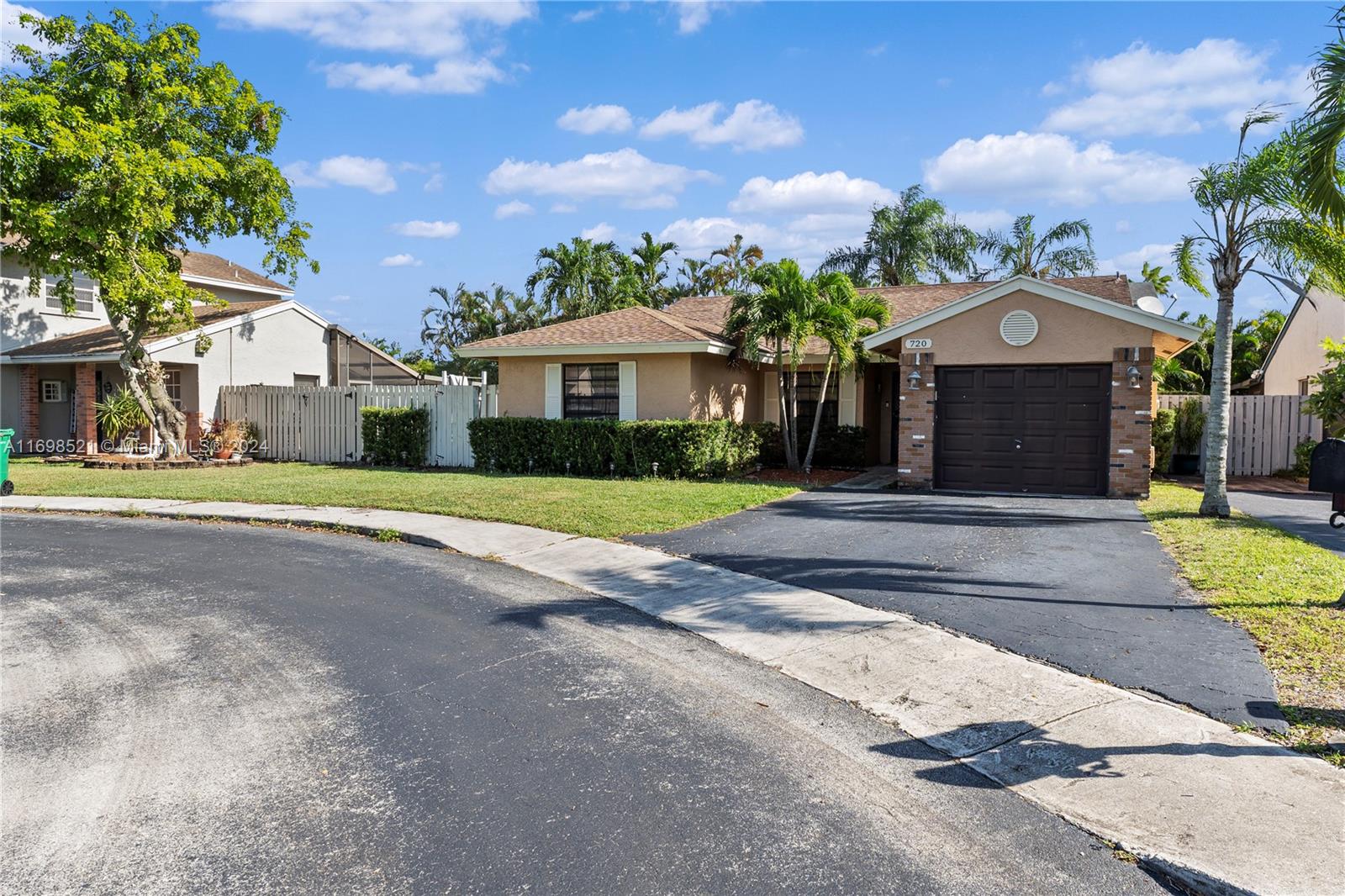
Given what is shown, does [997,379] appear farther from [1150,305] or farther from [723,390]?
[723,390]

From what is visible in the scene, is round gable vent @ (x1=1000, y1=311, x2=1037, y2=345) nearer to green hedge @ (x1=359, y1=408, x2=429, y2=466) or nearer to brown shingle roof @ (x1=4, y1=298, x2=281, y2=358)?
green hedge @ (x1=359, y1=408, x2=429, y2=466)

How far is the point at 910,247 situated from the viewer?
3022cm

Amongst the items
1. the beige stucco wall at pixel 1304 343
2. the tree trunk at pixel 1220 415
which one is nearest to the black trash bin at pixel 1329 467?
the tree trunk at pixel 1220 415

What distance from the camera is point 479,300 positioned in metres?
45.0

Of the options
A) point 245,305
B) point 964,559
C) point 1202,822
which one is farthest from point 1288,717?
point 245,305

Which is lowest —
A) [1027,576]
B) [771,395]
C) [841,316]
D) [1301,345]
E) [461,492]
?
[1027,576]

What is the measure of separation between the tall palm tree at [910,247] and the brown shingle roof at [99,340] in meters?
19.0

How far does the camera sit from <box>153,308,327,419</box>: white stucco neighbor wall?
22781 millimetres

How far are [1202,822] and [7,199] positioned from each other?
2299cm

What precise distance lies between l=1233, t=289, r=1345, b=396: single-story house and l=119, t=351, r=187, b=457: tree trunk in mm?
26763

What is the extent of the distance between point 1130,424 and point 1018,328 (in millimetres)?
2397

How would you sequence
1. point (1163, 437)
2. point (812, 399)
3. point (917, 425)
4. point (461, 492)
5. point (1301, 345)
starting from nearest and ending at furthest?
point (461, 492) < point (917, 425) < point (1163, 437) < point (812, 399) < point (1301, 345)

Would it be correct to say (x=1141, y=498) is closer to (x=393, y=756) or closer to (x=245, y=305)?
(x=393, y=756)

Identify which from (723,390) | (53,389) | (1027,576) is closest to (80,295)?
(53,389)
